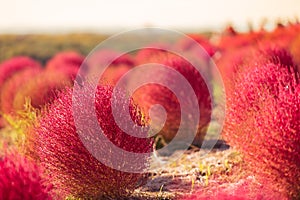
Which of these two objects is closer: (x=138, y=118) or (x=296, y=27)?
(x=138, y=118)

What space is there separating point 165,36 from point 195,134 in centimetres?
5288

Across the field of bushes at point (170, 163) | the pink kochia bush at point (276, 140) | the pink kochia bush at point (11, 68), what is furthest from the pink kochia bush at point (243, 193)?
the pink kochia bush at point (11, 68)

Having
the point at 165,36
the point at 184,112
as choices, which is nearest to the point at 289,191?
the point at 184,112

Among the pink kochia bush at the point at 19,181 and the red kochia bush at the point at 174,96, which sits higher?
the red kochia bush at the point at 174,96

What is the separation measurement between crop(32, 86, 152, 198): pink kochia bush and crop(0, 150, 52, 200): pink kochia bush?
3.55ft

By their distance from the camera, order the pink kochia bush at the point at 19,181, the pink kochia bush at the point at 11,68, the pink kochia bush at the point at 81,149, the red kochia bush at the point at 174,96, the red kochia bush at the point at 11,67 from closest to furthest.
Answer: the pink kochia bush at the point at 19,181 → the pink kochia bush at the point at 81,149 → the red kochia bush at the point at 174,96 → the pink kochia bush at the point at 11,68 → the red kochia bush at the point at 11,67

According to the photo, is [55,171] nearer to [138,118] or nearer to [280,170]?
[138,118]

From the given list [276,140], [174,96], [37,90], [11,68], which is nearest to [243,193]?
[276,140]

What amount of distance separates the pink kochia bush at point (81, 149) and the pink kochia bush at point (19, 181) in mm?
1081

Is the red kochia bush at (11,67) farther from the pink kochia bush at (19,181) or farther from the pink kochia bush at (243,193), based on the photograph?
the pink kochia bush at (19,181)

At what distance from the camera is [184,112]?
907cm

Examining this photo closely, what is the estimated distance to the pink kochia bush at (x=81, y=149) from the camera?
5859 millimetres

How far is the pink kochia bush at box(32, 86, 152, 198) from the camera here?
19.2ft

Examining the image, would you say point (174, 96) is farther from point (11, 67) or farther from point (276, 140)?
point (11, 67)
